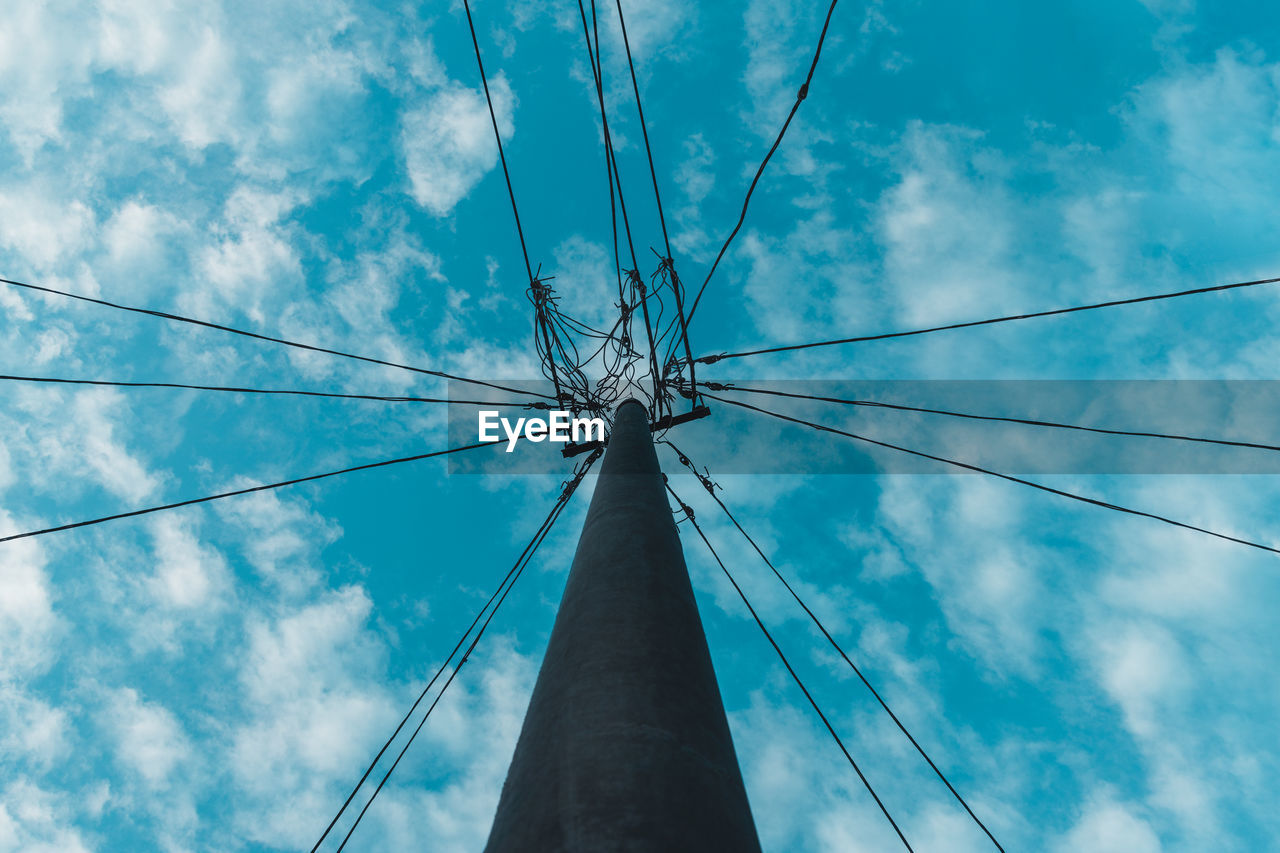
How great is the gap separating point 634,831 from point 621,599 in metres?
1.48

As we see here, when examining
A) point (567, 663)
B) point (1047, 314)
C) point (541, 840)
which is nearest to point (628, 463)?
point (567, 663)

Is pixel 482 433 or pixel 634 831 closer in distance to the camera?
pixel 634 831

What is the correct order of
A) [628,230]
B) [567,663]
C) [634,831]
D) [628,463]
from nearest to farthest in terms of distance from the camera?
[634,831]
[567,663]
[628,463]
[628,230]

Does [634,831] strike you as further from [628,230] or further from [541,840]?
[628,230]

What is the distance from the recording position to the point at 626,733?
106 inches

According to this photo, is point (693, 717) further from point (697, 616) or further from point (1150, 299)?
point (1150, 299)

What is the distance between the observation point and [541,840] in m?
2.32

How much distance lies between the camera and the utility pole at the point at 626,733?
2.34 metres

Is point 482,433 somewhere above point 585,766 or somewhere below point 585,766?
above

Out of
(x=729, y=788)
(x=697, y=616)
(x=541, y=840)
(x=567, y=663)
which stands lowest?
(x=541, y=840)

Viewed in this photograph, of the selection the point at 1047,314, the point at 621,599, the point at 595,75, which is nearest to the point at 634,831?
the point at 621,599

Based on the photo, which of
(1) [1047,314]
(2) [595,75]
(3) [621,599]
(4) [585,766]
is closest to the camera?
(4) [585,766]

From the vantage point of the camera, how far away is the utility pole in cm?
234

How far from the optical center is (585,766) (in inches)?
102
